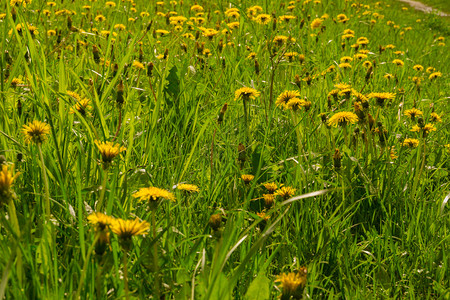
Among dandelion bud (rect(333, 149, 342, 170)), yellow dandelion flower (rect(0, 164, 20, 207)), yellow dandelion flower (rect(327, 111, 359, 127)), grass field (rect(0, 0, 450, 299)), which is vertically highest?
yellow dandelion flower (rect(0, 164, 20, 207))

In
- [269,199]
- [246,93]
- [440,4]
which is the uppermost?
[246,93]

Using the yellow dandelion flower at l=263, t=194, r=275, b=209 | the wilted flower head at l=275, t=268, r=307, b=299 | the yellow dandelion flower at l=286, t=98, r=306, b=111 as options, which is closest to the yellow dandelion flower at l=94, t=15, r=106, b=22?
the yellow dandelion flower at l=286, t=98, r=306, b=111

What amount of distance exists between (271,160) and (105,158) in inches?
35.7

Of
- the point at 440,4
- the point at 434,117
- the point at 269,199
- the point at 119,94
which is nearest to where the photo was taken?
the point at 269,199

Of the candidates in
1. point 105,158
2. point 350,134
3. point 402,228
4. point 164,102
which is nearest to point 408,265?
point 402,228

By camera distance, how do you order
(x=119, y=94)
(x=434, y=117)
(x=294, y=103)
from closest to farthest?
(x=119, y=94), (x=294, y=103), (x=434, y=117)

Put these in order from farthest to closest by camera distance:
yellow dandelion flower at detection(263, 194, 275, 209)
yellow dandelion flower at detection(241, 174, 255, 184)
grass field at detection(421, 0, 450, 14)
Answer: grass field at detection(421, 0, 450, 14) < yellow dandelion flower at detection(241, 174, 255, 184) < yellow dandelion flower at detection(263, 194, 275, 209)

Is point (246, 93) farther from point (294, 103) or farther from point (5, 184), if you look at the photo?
point (5, 184)

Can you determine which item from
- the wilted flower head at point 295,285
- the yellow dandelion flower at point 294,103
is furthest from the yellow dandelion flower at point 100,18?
the wilted flower head at point 295,285

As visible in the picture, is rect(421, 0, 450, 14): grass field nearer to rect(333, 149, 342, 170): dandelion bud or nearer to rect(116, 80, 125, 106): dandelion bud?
rect(333, 149, 342, 170): dandelion bud

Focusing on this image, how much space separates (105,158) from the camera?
3.44 ft

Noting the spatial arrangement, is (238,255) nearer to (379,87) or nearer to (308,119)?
(308,119)

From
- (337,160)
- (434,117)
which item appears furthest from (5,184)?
(434,117)

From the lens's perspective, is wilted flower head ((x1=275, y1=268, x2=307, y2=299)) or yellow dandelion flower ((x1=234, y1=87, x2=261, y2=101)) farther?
yellow dandelion flower ((x1=234, y1=87, x2=261, y2=101))
